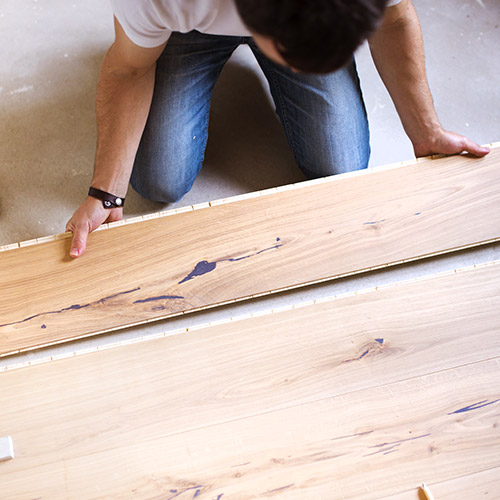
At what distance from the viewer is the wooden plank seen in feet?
3.70

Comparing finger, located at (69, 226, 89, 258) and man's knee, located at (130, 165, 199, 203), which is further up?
finger, located at (69, 226, 89, 258)

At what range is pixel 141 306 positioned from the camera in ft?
3.73

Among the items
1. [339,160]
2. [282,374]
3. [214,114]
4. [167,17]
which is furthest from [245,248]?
[214,114]

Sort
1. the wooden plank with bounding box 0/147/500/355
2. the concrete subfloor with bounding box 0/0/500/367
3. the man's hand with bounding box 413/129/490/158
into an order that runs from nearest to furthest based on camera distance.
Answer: the wooden plank with bounding box 0/147/500/355
the man's hand with bounding box 413/129/490/158
the concrete subfloor with bounding box 0/0/500/367

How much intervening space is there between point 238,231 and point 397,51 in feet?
1.90

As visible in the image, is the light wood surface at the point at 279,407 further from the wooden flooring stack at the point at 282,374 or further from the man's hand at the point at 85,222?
the man's hand at the point at 85,222

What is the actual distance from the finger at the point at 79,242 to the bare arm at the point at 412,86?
807 millimetres

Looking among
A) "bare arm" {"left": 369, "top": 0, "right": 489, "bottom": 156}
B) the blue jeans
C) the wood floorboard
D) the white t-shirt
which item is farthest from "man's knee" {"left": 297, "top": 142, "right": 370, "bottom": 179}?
the wood floorboard

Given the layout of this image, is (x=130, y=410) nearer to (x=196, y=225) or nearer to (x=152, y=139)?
(x=196, y=225)

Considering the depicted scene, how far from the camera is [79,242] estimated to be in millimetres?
1129

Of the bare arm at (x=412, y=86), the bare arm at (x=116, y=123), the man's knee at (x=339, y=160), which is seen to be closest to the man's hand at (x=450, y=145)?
the bare arm at (x=412, y=86)

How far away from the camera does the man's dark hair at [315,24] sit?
663 mm

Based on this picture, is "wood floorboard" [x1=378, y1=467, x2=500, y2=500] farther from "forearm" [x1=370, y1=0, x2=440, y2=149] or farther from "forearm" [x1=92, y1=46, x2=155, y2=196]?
"forearm" [x1=92, y1=46, x2=155, y2=196]

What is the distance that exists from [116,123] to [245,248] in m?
0.43
